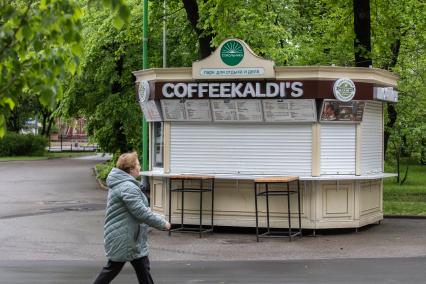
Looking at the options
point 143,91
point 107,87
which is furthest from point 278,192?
point 107,87

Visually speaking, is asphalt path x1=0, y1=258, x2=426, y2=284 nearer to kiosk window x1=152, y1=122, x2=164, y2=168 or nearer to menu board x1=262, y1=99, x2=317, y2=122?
menu board x1=262, y1=99, x2=317, y2=122

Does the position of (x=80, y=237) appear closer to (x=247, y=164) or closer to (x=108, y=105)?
(x=247, y=164)

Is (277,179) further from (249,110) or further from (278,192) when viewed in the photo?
(249,110)

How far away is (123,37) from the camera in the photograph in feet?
70.6

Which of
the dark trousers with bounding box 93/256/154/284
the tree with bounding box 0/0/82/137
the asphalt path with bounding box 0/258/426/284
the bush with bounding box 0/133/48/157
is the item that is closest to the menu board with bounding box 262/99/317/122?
the asphalt path with bounding box 0/258/426/284

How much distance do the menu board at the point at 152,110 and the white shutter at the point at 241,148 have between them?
1.25ft

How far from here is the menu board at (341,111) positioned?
12.2 meters

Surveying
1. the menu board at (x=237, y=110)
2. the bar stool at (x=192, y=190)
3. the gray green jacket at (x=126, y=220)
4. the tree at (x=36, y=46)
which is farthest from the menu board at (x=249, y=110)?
the tree at (x=36, y=46)

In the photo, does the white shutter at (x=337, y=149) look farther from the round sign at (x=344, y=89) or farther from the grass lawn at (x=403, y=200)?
the grass lawn at (x=403, y=200)

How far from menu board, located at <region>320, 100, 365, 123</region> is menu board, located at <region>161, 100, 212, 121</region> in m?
2.19

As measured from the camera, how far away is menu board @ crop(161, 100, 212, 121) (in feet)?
41.5

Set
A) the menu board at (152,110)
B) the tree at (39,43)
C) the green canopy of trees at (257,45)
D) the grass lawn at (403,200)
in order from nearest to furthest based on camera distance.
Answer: the tree at (39,43) < the menu board at (152,110) < the grass lawn at (403,200) < the green canopy of trees at (257,45)

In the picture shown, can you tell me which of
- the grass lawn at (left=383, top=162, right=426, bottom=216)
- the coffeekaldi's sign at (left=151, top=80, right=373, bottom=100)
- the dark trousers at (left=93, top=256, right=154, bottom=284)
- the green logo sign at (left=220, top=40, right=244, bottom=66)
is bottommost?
the grass lawn at (left=383, top=162, right=426, bottom=216)

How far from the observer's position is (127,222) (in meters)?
6.43
